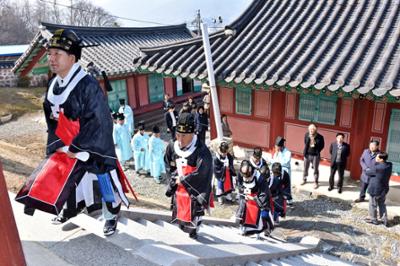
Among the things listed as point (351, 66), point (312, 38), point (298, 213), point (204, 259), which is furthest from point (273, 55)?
point (204, 259)

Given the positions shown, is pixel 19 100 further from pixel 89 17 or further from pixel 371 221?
pixel 89 17

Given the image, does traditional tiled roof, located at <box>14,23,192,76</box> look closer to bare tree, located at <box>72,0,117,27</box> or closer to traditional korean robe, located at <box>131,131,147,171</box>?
traditional korean robe, located at <box>131,131,147,171</box>

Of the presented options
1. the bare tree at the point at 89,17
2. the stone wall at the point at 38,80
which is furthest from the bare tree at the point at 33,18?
the stone wall at the point at 38,80

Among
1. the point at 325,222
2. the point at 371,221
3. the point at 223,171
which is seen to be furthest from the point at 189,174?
the point at 371,221

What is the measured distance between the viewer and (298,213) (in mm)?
7891

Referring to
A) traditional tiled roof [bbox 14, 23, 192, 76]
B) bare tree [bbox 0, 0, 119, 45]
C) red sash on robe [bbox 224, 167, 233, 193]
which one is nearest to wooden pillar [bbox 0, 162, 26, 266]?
red sash on robe [bbox 224, 167, 233, 193]

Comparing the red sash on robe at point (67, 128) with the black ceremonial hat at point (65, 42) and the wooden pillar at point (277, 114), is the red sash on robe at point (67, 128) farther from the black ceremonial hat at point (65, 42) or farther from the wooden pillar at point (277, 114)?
the wooden pillar at point (277, 114)

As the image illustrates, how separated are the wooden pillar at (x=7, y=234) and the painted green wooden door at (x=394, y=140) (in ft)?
27.9

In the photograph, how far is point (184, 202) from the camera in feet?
14.5

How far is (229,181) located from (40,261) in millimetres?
4984

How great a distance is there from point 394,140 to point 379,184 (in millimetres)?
2091

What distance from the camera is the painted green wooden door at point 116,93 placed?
1623 cm

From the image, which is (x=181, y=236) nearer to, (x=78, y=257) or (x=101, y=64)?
(x=78, y=257)

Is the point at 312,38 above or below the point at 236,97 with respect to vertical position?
above
